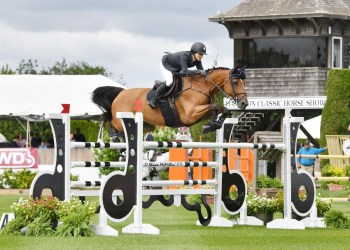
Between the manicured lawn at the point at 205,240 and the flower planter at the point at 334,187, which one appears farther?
the flower planter at the point at 334,187

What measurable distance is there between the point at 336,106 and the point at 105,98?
80.9 feet

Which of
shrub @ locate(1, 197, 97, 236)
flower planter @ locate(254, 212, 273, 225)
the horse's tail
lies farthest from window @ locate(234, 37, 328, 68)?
shrub @ locate(1, 197, 97, 236)

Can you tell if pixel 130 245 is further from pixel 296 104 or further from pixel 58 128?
pixel 296 104

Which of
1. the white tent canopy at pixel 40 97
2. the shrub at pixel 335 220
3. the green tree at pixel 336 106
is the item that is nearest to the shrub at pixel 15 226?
the shrub at pixel 335 220

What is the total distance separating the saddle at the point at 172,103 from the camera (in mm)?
19875

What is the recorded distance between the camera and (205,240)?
13.6 m

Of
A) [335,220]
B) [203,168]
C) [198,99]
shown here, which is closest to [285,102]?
[203,168]

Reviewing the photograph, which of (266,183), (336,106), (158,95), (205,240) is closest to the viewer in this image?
(205,240)

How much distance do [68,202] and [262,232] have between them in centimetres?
249

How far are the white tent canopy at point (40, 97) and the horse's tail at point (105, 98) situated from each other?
675 inches

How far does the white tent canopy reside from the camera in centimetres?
3962

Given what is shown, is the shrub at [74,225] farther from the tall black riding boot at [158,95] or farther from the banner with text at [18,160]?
the banner with text at [18,160]

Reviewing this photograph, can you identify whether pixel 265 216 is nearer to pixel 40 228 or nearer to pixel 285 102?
pixel 40 228

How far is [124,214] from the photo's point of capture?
14.7 m
